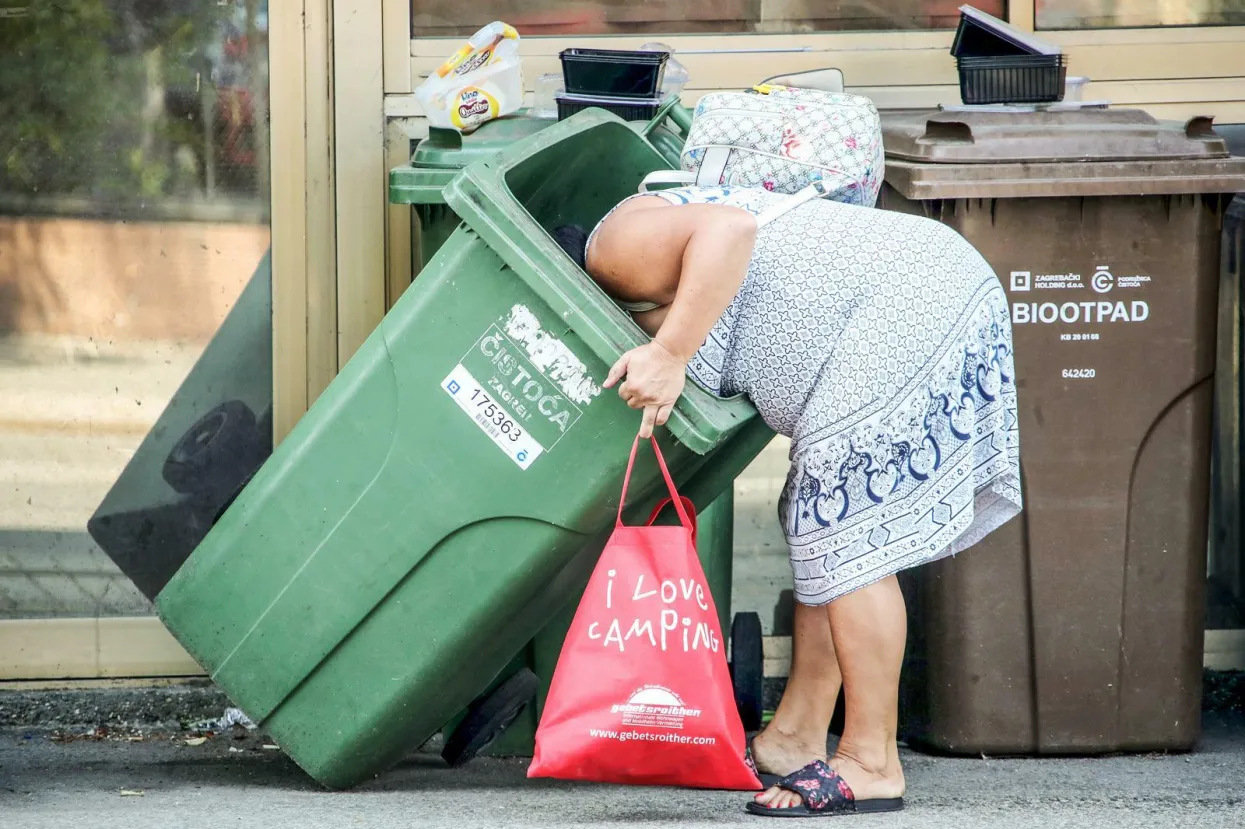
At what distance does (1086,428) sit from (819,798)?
1004mm

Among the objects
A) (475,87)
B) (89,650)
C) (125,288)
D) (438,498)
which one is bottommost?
(89,650)

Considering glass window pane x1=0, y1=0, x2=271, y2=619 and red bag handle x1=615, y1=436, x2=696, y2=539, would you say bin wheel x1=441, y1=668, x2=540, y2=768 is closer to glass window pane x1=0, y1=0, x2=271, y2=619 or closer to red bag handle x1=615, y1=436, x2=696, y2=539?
red bag handle x1=615, y1=436, x2=696, y2=539

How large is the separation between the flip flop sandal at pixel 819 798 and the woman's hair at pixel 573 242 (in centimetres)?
102

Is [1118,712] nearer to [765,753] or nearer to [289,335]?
[765,753]

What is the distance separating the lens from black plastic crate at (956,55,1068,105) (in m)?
3.44

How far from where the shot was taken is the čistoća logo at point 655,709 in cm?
253

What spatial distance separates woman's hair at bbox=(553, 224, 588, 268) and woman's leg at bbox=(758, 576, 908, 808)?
0.79 m

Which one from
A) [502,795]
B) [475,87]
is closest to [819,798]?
[502,795]

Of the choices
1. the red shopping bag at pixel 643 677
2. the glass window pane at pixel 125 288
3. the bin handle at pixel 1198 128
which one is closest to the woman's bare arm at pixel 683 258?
the red shopping bag at pixel 643 677

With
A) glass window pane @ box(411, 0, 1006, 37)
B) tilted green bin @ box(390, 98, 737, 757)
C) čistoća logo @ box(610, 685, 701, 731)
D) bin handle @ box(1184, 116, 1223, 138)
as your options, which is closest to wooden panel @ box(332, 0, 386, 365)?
glass window pane @ box(411, 0, 1006, 37)

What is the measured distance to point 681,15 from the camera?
3.89 m

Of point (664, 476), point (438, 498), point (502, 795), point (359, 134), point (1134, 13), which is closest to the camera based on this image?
point (664, 476)

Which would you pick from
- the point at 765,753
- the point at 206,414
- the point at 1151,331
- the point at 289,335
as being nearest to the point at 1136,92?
the point at 1151,331

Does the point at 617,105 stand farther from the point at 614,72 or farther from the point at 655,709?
the point at 655,709
